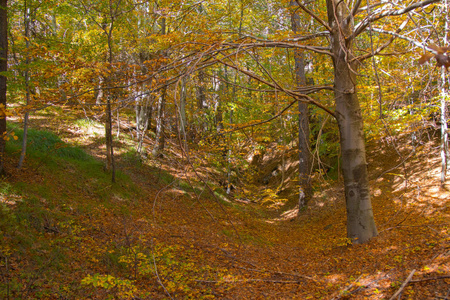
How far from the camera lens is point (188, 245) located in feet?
20.7

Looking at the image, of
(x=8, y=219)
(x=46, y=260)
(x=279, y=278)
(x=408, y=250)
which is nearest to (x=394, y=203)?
(x=408, y=250)

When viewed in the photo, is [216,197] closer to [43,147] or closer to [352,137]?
[352,137]

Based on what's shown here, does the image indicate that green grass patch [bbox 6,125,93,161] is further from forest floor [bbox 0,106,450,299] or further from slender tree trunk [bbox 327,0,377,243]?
slender tree trunk [bbox 327,0,377,243]

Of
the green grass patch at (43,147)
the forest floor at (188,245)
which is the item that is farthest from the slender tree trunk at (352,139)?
the green grass patch at (43,147)

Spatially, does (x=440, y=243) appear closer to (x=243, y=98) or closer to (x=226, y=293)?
(x=226, y=293)

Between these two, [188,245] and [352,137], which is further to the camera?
[188,245]

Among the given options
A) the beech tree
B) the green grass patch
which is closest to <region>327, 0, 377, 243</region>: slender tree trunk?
the beech tree

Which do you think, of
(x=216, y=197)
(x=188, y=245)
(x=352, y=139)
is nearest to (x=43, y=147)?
(x=188, y=245)

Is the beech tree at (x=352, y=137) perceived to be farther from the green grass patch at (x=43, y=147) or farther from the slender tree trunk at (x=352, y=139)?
the green grass patch at (x=43, y=147)

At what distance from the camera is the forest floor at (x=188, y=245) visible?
3.65 metres

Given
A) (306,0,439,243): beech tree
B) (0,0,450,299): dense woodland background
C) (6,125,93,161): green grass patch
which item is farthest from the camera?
(6,125,93,161): green grass patch

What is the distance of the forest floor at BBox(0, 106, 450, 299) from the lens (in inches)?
144

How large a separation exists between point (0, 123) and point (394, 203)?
1047cm

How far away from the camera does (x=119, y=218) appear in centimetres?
742
